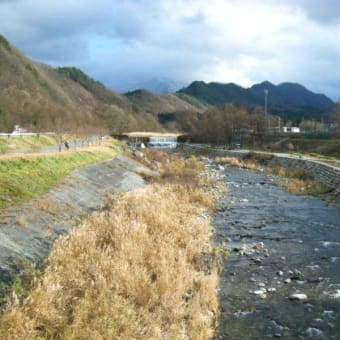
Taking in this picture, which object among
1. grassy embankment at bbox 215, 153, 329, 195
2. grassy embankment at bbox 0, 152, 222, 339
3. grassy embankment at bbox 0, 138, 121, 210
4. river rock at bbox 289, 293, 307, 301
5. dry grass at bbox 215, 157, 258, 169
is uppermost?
grassy embankment at bbox 0, 138, 121, 210

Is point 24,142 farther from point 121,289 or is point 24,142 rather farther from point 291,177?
point 121,289

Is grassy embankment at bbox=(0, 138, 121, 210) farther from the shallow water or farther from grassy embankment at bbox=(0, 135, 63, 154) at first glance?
grassy embankment at bbox=(0, 135, 63, 154)

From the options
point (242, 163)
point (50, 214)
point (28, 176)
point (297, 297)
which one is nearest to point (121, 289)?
point (297, 297)

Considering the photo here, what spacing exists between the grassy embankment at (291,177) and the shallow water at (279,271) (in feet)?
23.0

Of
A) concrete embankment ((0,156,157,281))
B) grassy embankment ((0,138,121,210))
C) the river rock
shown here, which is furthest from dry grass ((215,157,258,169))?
the river rock

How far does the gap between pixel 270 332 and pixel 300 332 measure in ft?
2.29

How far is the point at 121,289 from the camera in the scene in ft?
34.7

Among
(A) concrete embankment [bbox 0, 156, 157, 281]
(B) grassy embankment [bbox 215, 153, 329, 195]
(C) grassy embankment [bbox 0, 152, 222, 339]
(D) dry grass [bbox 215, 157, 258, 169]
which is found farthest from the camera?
(D) dry grass [bbox 215, 157, 258, 169]

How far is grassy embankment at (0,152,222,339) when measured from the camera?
8641mm

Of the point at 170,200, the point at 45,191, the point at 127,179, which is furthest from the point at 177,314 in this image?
the point at 127,179

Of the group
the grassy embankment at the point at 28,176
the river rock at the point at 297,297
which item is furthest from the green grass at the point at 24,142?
the river rock at the point at 297,297

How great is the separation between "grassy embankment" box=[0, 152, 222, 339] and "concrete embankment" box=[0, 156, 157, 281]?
36.7 inches

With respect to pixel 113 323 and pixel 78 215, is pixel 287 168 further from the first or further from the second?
pixel 113 323

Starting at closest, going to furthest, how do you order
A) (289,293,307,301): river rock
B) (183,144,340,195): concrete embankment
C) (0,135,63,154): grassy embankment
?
(289,293,307,301): river rock, (183,144,340,195): concrete embankment, (0,135,63,154): grassy embankment
